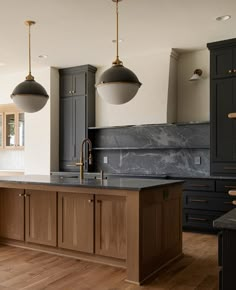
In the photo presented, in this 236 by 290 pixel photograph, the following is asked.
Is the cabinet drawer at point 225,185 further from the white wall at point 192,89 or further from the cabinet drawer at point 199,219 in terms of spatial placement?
the white wall at point 192,89

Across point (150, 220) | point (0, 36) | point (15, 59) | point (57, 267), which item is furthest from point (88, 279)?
point (15, 59)

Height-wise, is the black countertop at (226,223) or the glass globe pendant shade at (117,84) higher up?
the glass globe pendant shade at (117,84)

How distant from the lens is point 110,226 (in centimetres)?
339

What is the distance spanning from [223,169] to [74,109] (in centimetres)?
304

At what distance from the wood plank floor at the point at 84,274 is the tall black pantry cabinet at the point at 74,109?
2.75 metres

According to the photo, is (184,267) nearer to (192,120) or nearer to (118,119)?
(192,120)

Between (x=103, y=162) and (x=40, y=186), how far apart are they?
2.69 meters

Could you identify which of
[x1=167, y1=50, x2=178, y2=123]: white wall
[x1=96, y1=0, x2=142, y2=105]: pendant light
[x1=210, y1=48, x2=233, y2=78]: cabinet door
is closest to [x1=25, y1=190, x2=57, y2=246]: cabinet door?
[x1=96, y1=0, x2=142, y2=105]: pendant light

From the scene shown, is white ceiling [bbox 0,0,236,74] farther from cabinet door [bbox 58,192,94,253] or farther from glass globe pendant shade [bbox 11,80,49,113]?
cabinet door [bbox 58,192,94,253]

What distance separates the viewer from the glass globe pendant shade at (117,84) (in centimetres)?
336

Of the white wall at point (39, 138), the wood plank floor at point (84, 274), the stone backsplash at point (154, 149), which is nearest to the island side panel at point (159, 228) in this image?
the wood plank floor at point (84, 274)

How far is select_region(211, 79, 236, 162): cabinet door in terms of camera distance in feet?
15.9

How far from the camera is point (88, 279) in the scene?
122 inches

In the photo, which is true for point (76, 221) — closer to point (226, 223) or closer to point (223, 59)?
point (226, 223)
